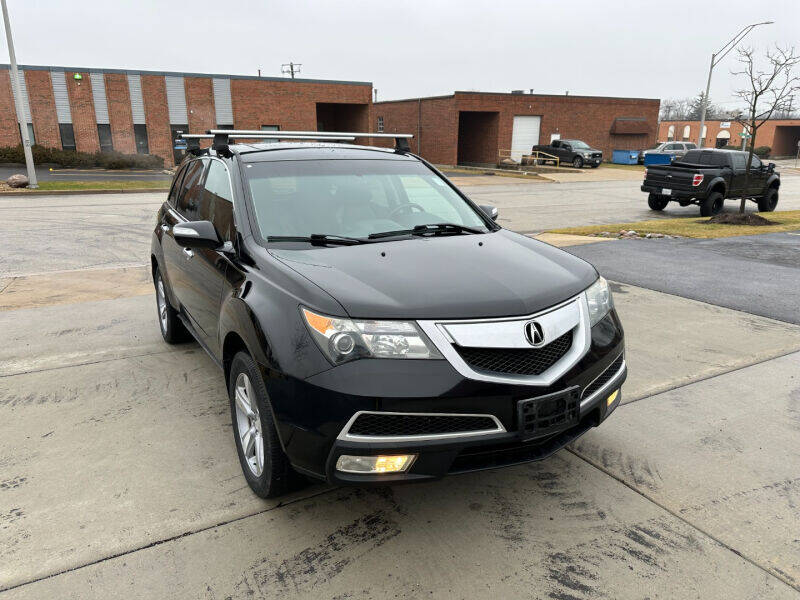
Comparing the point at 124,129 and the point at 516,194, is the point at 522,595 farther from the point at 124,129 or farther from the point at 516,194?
the point at 124,129

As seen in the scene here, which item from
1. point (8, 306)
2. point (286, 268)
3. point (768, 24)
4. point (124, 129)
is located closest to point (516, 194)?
point (768, 24)

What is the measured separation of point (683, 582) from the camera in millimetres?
2484

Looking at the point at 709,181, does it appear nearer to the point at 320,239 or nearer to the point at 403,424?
the point at 320,239

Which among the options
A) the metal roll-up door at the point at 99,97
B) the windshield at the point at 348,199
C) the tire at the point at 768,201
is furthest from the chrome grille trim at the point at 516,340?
the metal roll-up door at the point at 99,97

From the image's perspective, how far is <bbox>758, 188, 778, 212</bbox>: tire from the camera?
59.3 ft

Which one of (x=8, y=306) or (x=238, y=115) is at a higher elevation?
(x=238, y=115)

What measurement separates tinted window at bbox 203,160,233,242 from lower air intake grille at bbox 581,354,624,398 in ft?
7.18

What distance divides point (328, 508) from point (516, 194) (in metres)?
21.8

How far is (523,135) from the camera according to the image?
4528 centimetres

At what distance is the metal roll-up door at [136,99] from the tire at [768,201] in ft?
119

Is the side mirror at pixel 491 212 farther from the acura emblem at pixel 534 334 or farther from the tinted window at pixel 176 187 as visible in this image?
the tinted window at pixel 176 187

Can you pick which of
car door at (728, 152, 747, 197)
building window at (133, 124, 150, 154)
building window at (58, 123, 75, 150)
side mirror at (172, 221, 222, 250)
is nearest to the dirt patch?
car door at (728, 152, 747, 197)

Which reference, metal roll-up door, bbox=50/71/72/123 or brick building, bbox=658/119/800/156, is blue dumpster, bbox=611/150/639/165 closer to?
brick building, bbox=658/119/800/156

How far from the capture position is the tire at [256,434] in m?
2.80
